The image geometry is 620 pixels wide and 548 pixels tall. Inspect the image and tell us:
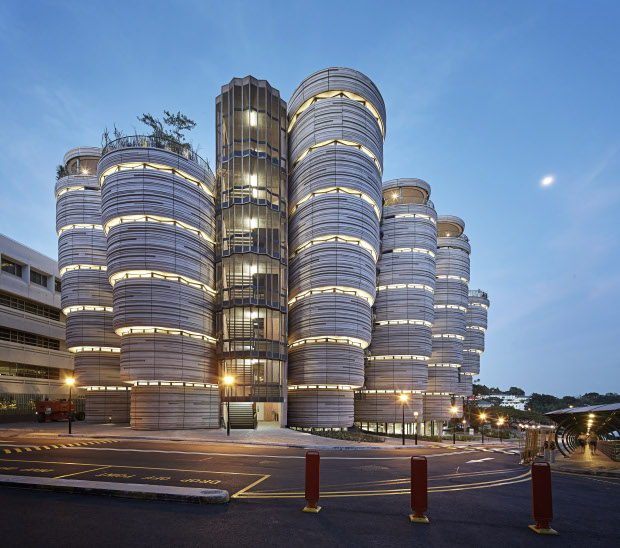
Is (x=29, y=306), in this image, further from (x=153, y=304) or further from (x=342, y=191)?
(x=342, y=191)

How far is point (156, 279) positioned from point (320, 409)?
23.7 meters

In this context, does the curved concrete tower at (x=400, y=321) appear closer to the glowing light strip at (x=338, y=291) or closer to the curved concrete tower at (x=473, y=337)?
the glowing light strip at (x=338, y=291)

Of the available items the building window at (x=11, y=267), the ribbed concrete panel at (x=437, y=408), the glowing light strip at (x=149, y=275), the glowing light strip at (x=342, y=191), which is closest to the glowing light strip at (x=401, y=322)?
the ribbed concrete panel at (x=437, y=408)

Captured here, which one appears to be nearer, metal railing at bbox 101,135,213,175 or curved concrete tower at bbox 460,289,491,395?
metal railing at bbox 101,135,213,175

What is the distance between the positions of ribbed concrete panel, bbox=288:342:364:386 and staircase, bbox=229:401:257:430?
7.50 metres

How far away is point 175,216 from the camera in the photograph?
43.6 metres

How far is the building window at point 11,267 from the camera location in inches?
2250

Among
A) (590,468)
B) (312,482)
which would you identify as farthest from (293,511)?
(590,468)

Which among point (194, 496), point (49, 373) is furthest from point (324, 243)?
point (49, 373)

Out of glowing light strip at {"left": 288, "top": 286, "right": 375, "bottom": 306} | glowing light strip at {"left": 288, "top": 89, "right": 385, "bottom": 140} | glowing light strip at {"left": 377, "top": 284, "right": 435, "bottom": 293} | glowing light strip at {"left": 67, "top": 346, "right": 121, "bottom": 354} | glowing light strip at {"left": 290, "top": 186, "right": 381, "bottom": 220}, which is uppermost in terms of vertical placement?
glowing light strip at {"left": 288, "top": 89, "right": 385, "bottom": 140}

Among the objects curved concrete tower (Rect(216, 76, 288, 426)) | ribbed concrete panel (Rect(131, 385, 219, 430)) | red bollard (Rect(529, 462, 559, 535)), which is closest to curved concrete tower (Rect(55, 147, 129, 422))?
ribbed concrete panel (Rect(131, 385, 219, 430))

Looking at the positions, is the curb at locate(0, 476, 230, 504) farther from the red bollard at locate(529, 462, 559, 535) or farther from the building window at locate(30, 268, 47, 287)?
the building window at locate(30, 268, 47, 287)

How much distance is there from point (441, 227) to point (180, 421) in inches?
2531

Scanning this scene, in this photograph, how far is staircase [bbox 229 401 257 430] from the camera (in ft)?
148
